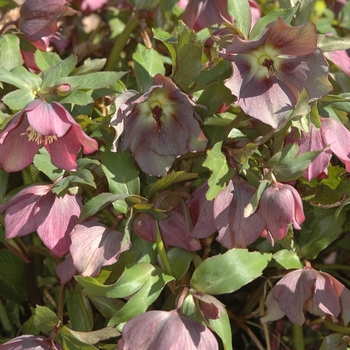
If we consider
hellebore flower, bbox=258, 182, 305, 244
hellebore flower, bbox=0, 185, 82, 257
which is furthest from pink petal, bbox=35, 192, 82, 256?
hellebore flower, bbox=258, 182, 305, 244

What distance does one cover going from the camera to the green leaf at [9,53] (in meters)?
0.90

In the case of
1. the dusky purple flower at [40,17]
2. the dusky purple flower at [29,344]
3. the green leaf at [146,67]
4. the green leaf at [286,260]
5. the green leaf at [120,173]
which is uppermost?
the green leaf at [146,67]

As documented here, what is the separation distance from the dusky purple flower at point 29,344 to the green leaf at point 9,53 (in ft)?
1.19

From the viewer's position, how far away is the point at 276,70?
2.55ft

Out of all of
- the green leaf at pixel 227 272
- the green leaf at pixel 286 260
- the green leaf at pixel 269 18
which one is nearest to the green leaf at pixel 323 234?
the green leaf at pixel 286 260

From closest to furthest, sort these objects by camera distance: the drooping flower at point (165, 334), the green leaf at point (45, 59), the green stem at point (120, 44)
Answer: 1. the drooping flower at point (165, 334)
2. the green leaf at point (45, 59)
3. the green stem at point (120, 44)

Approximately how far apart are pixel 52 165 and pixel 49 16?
0.25 meters

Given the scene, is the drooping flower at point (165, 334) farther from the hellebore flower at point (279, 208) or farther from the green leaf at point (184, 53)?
the green leaf at point (184, 53)

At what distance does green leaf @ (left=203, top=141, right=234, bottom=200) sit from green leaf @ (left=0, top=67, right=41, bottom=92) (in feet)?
0.78

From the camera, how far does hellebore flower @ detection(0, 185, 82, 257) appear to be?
750 millimetres

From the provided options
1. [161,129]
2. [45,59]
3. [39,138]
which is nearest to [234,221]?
[161,129]

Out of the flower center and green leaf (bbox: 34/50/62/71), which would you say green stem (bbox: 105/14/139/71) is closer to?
green leaf (bbox: 34/50/62/71)

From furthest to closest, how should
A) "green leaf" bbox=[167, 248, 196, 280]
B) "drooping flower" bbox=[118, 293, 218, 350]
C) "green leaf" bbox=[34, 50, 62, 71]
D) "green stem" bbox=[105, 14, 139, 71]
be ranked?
1. "green stem" bbox=[105, 14, 139, 71]
2. "green leaf" bbox=[34, 50, 62, 71]
3. "green leaf" bbox=[167, 248, 196, 280]
4. "drooping flower" bbox=[118, 293, 218, 350]

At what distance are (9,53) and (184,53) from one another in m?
0.27
